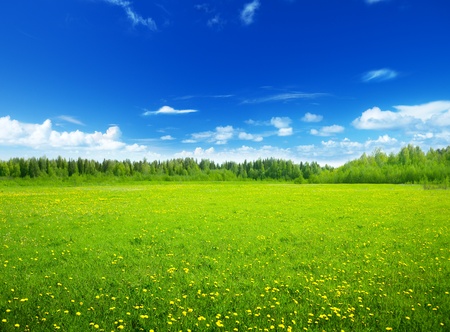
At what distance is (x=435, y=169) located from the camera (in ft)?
389

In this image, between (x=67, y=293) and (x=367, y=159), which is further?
(x=367, y=159)

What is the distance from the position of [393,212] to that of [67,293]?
92.9 feet

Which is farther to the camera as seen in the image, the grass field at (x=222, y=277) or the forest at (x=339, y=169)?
the forest at (x=339, y=169)

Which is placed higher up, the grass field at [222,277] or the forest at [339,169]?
the forest at [339,169]

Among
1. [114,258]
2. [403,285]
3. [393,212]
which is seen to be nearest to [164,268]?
[114,258]

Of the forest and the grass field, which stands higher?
the forest

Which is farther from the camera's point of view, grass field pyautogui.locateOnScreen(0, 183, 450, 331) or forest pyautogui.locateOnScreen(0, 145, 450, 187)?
forest pyautogui.locateOnScreen(0, 145, 450, 187)

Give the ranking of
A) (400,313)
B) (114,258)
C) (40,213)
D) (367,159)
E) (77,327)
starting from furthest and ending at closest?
(367,159) < (40,213) < (114,258) < (400,313) < (77,327)

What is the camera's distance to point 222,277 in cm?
1093

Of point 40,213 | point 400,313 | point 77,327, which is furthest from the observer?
point 40,213

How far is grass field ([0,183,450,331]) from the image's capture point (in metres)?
7.84

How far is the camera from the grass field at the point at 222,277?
25.7 ft

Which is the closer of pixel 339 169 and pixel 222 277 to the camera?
pixel 222 277

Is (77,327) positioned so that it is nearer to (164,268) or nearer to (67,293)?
(67,293)
